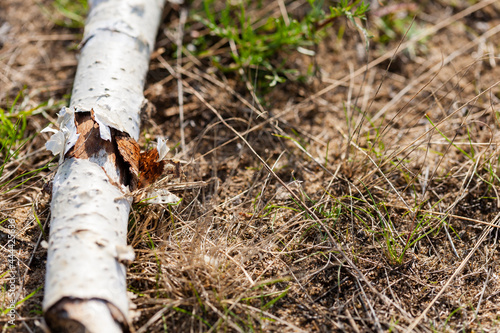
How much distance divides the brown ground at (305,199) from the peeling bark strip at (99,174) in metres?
0.22

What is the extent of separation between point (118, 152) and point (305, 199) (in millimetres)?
1038

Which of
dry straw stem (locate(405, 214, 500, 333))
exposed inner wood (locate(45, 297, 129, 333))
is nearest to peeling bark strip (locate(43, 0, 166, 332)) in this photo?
exposed inner wood (locate(45, 297, 129, 333))

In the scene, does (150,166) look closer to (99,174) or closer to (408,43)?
(99,174)

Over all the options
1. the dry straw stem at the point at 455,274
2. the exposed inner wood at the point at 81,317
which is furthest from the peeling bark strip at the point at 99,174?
the dry straw stem at the point at 455,274

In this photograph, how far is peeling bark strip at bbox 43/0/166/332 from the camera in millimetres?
1447

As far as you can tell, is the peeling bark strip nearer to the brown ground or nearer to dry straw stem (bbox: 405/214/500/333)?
the brown ground

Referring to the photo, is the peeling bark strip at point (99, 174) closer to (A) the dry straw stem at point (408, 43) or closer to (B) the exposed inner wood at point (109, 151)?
(B) the exposed inner wood at point (109, 151)

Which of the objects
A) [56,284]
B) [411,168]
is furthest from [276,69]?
[56,284]

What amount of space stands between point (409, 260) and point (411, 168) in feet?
2.10

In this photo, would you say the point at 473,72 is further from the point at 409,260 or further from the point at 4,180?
the point at 4,180

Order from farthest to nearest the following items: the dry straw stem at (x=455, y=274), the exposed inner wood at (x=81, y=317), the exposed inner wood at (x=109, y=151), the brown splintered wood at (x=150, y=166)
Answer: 1. the brown splintered wood at (x=150, y=166)
2. the exposed inner wood at (x=109, y=151)
3. the dry straw stem at (x=455, y=274)
4. the exposed inner wood at (x=81, y=317)

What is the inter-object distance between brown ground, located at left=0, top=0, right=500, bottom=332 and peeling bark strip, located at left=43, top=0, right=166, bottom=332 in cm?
22

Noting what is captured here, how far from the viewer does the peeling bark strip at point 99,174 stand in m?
1.45

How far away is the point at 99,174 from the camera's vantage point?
1.75 meters
